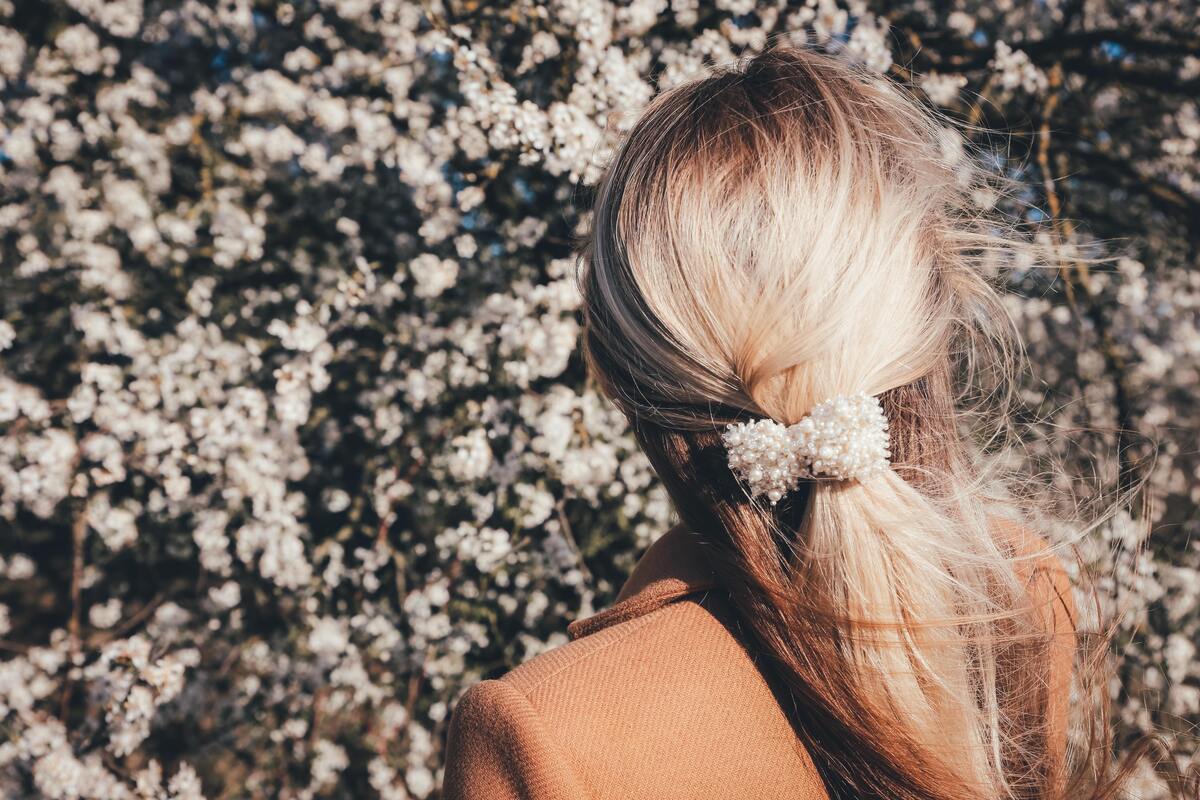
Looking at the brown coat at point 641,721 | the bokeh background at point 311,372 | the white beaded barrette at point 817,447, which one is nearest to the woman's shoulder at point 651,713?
the brown coat at point 641,721

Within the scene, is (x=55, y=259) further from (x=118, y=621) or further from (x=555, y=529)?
(x=555, y=529)

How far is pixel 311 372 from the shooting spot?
7.41ft

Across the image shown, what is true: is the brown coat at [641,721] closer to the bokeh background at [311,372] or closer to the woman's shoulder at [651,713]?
the woman's shoulder at [651,713]

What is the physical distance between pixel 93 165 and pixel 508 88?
5.31 ft

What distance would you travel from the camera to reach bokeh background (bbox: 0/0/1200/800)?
222 centimetres

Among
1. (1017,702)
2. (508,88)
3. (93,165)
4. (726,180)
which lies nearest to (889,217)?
(726,180)

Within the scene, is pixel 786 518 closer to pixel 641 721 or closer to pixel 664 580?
pixel 664 580

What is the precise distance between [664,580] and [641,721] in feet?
0.58

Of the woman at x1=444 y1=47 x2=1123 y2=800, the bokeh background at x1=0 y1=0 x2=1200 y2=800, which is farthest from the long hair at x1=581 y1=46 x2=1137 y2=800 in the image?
the bokeh background at x1=0 y1=0 x2=1200 y2=800

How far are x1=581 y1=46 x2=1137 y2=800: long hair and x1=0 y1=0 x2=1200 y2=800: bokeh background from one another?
4.32 ft

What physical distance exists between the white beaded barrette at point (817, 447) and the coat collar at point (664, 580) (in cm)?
15

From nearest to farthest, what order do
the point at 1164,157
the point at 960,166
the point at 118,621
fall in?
the point at 960,166
the point at 118,621
the point at 1164,157

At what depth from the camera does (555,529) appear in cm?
225

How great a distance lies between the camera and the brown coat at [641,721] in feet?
2.27
